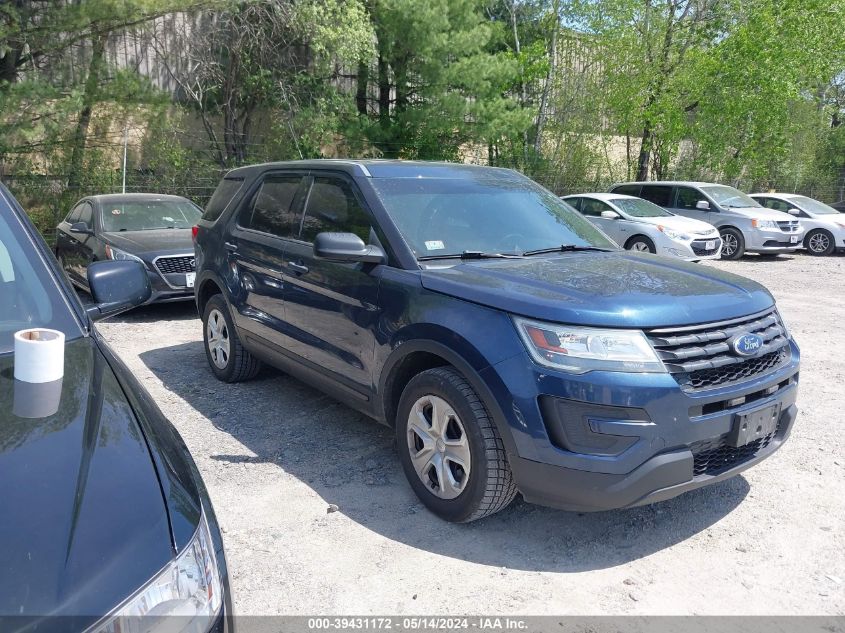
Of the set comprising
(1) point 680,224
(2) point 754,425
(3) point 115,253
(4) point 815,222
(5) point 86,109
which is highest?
(5) point 86,109

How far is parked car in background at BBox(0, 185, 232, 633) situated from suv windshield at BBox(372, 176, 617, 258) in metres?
2.08

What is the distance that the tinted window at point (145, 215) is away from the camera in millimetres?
9336

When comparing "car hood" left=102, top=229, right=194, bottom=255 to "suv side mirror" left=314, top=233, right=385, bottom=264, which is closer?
"suv side mirror" left=314, top=233, right=385, bottom=264

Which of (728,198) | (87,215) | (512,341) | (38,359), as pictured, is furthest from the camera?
(728,198)

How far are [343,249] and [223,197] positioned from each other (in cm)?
250

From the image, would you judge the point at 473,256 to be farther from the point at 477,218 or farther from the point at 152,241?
the point at 152,241

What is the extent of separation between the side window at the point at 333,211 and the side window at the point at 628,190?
42.6ft

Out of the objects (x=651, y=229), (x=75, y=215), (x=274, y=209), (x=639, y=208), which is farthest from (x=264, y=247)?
(x=639, y=208)

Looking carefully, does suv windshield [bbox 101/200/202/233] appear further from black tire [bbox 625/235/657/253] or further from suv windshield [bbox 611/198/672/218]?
suv windshield [bbox 611/198/672/218]

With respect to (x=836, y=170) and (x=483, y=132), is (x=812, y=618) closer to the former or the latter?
(x=483, y=132)

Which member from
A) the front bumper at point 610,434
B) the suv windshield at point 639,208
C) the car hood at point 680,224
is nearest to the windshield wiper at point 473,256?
the front bumper at point 610,434

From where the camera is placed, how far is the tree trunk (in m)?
12.2

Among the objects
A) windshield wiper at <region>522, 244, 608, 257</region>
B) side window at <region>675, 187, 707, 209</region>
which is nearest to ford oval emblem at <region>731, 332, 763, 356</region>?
windshield wiper at <region>522, 244, 608, 257</region>

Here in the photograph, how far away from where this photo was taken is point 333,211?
4.49 m
